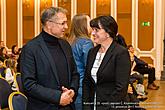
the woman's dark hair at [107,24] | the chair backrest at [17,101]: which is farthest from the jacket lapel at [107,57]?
the chair backrest at [17,101]

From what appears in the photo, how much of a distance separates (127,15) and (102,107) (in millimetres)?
9263

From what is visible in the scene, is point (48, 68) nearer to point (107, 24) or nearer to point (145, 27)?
point (107, 24)

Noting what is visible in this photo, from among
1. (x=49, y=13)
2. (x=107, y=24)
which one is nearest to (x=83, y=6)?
(x=107, y=24)

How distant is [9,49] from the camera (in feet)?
42.1

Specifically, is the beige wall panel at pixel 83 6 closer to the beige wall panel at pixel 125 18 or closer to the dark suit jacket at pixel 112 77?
the beige wall panel at pixel 125 18

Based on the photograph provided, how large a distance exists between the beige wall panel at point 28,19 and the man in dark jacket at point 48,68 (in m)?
10.2

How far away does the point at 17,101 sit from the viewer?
278cm

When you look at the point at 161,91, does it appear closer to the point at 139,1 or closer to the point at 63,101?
the point at 139,1

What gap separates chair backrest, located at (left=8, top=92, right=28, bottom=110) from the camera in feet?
8.92

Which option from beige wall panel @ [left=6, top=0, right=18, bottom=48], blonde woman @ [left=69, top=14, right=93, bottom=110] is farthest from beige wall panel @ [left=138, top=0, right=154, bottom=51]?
blonde woman @ [left=69, top=14, right=93, bottom=110]

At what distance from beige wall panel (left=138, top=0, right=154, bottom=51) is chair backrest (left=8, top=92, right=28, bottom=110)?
9.16m

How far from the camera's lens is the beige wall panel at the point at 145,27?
37.9 feet

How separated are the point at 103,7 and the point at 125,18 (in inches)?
33.9

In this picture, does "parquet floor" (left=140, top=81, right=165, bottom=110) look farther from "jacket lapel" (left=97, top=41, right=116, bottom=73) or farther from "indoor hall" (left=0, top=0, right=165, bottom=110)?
"jacket lapel" (left=97, top=41, right=116, bottom=73)
